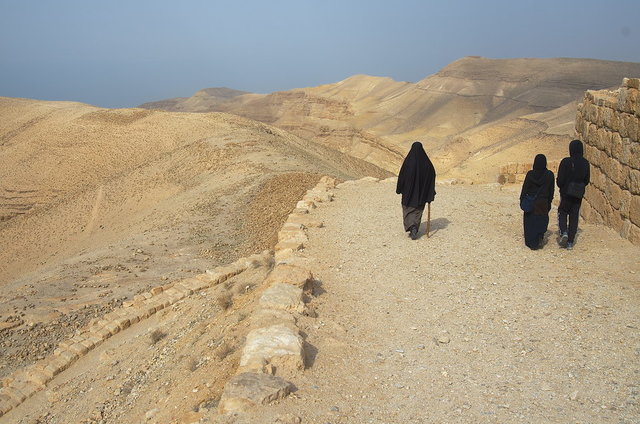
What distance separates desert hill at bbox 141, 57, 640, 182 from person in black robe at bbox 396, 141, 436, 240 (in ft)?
48.1

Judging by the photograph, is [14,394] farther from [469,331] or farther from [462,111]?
[462,111]

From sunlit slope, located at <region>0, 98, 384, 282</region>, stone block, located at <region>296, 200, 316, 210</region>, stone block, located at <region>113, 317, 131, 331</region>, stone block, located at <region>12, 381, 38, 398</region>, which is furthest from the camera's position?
sunlit slope, located at <region>0, 98, 384, 282</region>

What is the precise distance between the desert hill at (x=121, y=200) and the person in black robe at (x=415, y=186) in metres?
4.00

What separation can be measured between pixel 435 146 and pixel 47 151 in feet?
76.6

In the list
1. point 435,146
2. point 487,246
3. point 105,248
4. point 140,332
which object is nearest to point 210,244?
point 105,248

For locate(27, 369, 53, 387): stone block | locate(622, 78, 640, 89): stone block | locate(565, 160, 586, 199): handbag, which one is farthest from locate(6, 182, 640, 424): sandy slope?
locate(622, 78, 640, 89): stone block

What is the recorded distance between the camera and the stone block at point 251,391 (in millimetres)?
3760

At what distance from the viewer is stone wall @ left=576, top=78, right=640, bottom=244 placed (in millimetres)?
7445

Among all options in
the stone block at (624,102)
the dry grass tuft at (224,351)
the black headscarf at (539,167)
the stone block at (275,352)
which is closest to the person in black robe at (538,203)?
the black headscarf at (539,167)

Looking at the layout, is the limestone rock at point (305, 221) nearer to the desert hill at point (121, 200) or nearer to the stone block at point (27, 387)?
the desert hill at point (121, 200)

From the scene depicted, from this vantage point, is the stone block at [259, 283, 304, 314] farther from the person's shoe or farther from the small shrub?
the person's shoe

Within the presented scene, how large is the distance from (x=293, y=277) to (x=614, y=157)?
528 centimetres

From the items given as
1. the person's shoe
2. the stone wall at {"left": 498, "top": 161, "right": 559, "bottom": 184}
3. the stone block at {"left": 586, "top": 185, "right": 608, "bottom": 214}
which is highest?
the stone block at {"left": 586, "top": 185, "right": 608, "bottom": 214}

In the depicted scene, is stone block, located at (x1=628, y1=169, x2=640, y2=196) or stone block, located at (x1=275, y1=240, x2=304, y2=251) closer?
stone block, located at (x1=628, y1=169, x2=640, y2=196)
